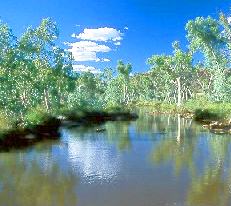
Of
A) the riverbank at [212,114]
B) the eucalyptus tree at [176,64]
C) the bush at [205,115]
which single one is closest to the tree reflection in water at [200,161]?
the riverbank at [212,114]

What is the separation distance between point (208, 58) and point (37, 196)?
73958 millimetres

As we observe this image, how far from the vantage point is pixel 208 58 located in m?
92.5

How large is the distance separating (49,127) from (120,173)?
28.0 metres

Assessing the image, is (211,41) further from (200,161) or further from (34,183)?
(34,183)

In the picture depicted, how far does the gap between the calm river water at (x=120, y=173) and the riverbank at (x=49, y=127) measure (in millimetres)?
2515

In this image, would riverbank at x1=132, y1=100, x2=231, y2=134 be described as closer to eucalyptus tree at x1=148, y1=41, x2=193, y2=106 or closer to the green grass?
the green grass

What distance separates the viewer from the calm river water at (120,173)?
78.1 ft

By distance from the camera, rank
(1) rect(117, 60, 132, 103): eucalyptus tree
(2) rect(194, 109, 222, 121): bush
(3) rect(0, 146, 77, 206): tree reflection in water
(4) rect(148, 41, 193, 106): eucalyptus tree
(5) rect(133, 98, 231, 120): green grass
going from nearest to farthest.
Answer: (3) rect(0, 146, 77, 206): tree reflection in water, (5) rect(133, 98, 231, 120): green grass, (2) rect(194, 109, 222, 121): bush, (4) rect(148, 41, 193, 106): eucalyptus tree, (1) rect(117, 60, 132, 103): eucalyptus tree

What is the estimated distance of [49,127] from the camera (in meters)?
56.2

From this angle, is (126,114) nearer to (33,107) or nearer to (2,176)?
(33,107)

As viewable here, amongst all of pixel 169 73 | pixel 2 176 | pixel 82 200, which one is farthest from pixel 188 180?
pixel 169 73

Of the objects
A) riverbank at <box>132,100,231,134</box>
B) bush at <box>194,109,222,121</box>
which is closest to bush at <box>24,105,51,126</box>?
riverbank at <box>132,100,231,134</box>

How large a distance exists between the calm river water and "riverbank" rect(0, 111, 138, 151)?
8.25 feet

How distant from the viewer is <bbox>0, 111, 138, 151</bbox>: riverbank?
42.5m
